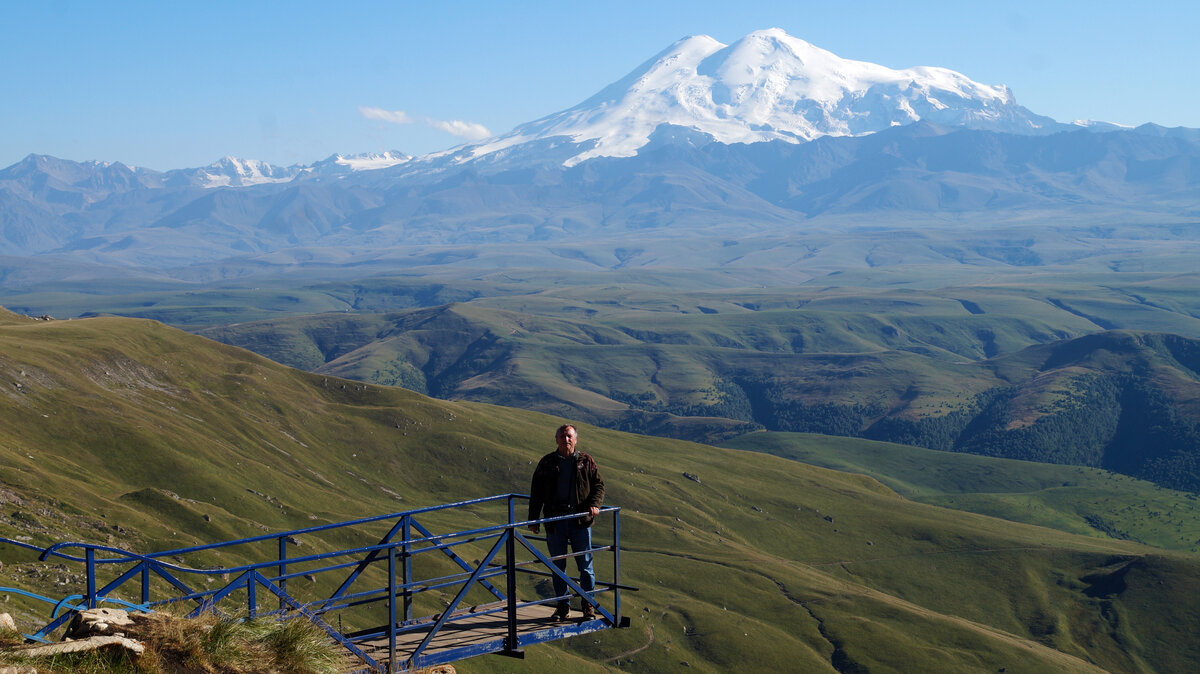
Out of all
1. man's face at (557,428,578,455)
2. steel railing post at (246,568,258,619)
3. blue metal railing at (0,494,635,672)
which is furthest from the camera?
man's face at (557,428,578,455)

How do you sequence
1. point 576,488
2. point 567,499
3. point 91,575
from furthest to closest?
point 567,499 → point 576,488 → point 91,575

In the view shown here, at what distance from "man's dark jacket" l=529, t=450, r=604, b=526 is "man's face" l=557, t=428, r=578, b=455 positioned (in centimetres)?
31

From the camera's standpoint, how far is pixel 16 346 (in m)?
162

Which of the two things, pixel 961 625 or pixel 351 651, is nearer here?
pixel 351 651

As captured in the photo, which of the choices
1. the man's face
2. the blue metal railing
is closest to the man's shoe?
the blue metal railing

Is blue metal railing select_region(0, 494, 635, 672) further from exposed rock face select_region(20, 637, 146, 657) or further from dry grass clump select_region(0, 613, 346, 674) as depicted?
exposed rock face select_region(20, 637, 146, 657)

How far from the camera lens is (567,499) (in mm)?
25312

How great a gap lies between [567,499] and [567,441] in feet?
4.95

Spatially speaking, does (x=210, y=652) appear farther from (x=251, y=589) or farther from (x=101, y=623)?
(x=251, y=589)

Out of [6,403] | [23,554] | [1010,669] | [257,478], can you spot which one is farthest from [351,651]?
[1010,669]

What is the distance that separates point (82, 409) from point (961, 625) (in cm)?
15977

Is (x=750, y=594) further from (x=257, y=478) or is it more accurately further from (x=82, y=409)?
(x=82, y=409)

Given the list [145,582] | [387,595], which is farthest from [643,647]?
[145,582]

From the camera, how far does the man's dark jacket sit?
25234mm
